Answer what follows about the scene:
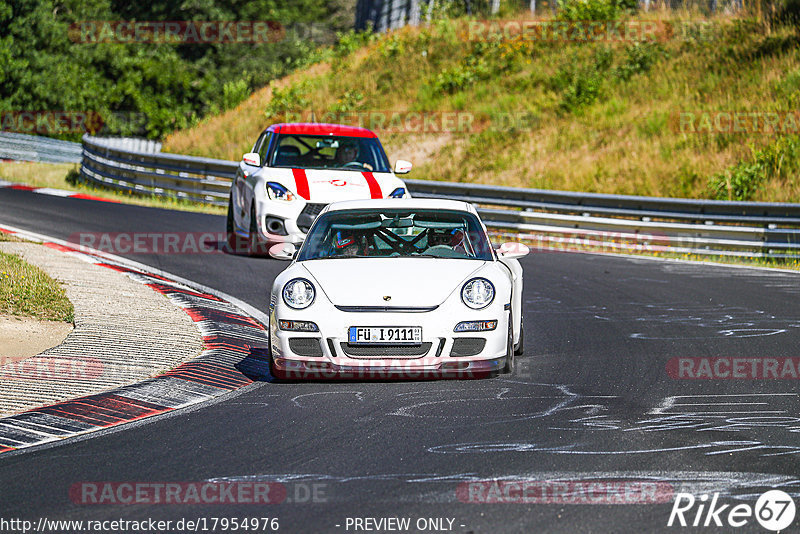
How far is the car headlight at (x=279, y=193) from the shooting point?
46.6 feet

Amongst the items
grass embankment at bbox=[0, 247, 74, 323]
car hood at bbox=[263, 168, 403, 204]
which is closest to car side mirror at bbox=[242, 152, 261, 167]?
car hood at bbox=[263, 168, 403, 204]

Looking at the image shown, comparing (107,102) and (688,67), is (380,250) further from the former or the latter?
(107,102)

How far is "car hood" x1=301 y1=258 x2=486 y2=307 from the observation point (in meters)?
7.68

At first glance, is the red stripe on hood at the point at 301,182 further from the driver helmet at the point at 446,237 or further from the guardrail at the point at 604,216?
the guardrail at the point at 604,216

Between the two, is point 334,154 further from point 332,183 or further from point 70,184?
point 70,184

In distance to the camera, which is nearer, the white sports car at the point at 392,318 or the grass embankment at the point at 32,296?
the white sports car at the point at 392,318

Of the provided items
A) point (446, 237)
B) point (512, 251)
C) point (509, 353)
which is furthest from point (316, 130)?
point (509, 353)

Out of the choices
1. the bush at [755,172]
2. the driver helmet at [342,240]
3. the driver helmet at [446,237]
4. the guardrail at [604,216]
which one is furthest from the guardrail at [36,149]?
the driver helmet at [446,237]

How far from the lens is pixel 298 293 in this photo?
7.83 meters

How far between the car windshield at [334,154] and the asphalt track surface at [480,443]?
5542 millimetres

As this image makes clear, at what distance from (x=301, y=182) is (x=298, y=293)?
21.8ft

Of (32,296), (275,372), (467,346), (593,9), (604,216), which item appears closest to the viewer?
(467,346)

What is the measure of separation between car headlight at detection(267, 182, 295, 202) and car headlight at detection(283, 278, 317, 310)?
6.36m

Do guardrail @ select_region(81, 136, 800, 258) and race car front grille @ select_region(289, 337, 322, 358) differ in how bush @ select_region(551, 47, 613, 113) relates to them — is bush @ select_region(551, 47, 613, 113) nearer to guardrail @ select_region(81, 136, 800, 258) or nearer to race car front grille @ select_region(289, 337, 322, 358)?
guardrail @ select_region(81, 136, 800, 258)
